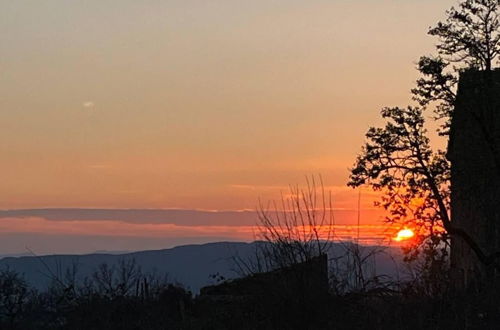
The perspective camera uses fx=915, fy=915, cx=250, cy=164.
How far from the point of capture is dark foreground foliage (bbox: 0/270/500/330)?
46.3 ft

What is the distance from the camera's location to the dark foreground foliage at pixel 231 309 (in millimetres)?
14113

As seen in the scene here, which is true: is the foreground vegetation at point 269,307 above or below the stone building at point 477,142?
below

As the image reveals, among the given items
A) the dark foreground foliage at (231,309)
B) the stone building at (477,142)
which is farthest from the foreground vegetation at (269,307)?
the stone building at (477,142)

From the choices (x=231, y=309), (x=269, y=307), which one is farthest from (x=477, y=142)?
(x=269, y=307)

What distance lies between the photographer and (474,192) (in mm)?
30656

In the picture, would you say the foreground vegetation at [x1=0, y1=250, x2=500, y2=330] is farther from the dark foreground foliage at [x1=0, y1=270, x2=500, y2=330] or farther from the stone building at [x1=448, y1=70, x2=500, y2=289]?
the stone building at [x1=448, y1=70, x2=500, y2=289]

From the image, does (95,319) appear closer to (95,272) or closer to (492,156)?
(95,272)

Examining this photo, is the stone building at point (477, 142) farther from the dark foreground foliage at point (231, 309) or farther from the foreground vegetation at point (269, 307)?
the foreground vegetation at point (269, 307)

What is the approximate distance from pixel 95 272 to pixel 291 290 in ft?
31.3

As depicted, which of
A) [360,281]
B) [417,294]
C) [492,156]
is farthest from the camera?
[492,156]

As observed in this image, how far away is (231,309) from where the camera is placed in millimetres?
16438

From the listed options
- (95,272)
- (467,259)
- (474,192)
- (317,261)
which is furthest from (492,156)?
(317,261)

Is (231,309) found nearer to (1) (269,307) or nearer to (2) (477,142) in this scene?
(1) (269,307)

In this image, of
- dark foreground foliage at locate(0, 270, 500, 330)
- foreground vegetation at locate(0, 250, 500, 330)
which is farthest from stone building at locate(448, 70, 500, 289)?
foreground vegetation at locate(0, 250, 500, 330)
